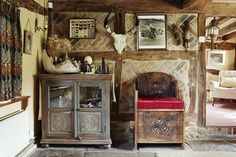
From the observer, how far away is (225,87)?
8672 millimetres

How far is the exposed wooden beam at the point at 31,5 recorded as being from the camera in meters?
3.66

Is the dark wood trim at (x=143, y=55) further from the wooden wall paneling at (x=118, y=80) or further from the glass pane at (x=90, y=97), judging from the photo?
the glass pane at (x=90, y=97)

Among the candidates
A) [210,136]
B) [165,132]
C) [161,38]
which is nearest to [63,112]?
[165,132]

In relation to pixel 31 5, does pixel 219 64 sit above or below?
below

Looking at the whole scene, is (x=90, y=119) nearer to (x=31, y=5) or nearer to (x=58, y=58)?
(x=58, y=58)

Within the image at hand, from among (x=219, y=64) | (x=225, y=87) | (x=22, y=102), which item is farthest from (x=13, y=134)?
(x=219, y=64)

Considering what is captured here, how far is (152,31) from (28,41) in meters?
2.00

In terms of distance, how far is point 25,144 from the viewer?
378 cm

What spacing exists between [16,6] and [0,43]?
74 cm

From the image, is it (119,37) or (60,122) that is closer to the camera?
(60,122)

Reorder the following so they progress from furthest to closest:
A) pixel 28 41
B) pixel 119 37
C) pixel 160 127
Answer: pixel 119 37 < pixel 160 127 < pixel 28 41

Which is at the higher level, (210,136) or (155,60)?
(155,60)

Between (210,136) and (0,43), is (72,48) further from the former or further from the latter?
(210,136)

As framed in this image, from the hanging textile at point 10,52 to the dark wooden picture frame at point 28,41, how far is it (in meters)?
0.31
